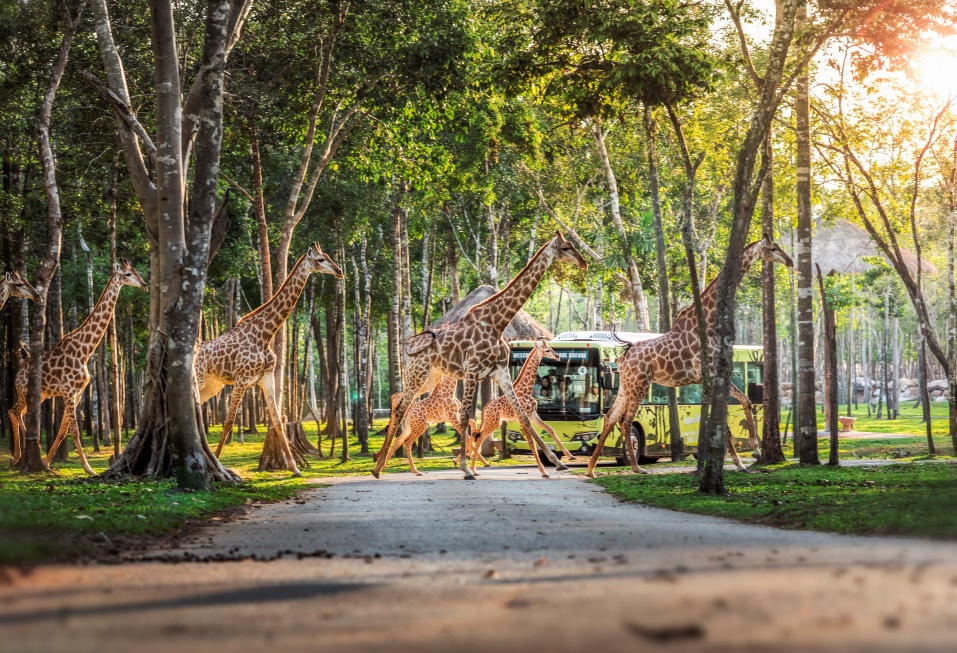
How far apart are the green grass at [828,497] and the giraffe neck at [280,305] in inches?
267

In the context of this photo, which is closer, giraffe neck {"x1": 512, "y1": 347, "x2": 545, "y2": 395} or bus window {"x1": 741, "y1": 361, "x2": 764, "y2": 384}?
giraffe neck {"x1": 512, "y1": 347, "x2": 545, "y2": 395}

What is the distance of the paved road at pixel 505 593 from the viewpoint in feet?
15.8

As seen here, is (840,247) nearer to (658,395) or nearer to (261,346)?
(658,395)

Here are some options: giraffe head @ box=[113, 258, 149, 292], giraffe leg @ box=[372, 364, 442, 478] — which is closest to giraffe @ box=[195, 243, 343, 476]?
giraffe leg @ box=[372, 364, 442, 478]

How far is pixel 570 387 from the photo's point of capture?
95.4 feet

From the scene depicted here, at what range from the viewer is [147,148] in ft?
54.4

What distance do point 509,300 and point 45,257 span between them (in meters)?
9.39

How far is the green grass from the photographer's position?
10930mm

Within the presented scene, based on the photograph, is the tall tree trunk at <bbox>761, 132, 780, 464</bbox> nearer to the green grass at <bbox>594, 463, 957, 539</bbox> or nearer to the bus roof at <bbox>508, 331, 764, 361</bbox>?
Result: the green grass at <bbox>594, 463, 957, 539</bbox>

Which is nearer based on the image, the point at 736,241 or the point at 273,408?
the point at 736,241

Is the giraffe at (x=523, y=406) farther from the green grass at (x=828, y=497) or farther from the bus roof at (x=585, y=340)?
the green grass at (x=828, y=497)

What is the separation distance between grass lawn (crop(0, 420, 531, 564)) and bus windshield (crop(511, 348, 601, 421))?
898 cm

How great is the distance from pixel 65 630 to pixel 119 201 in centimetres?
2873

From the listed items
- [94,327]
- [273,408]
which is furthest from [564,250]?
[94,327]
